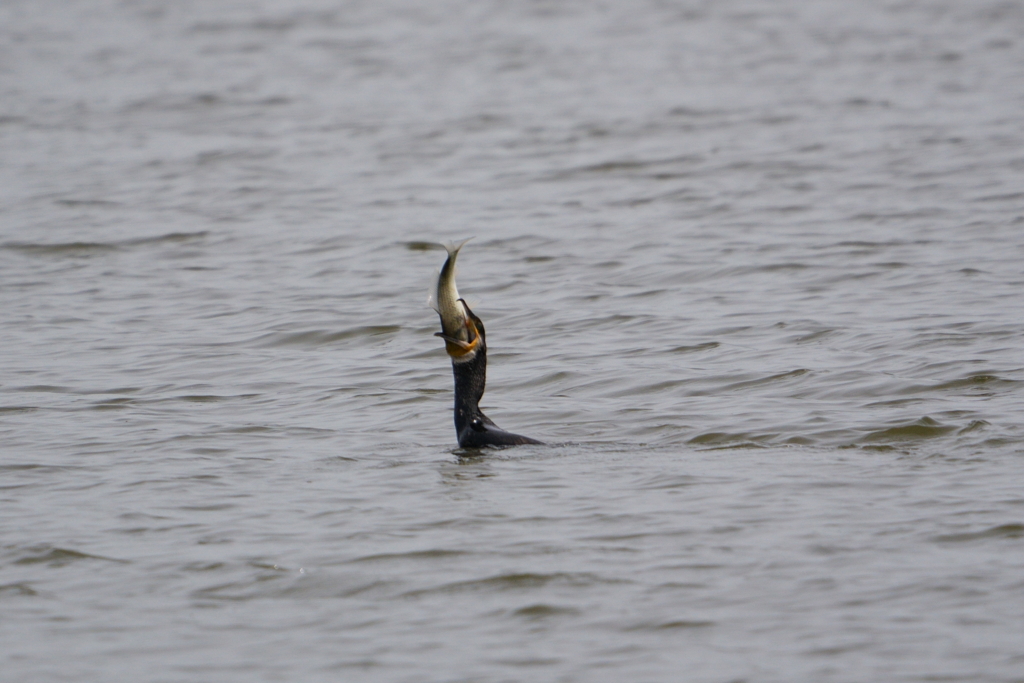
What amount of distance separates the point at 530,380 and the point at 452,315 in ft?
8.25

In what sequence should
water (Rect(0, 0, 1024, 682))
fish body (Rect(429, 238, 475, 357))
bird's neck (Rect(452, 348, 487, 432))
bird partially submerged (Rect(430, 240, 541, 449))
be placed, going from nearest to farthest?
water (Rect(0, 0, 1024, 682)) → fish body (Rect(429, 238, 475, 357)) → bird partially submerged (Rect(430, 240, 541, 449)) → bird's neck (Rect(452, 348, 487, 432))

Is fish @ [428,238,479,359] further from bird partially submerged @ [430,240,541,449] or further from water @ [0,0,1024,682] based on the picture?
water @ [0,0,1024,682]

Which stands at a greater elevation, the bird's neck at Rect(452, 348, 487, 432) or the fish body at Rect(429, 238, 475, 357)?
the fish body at Rect(429, 238, 475, 357)

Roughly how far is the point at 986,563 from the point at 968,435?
2.01 meters

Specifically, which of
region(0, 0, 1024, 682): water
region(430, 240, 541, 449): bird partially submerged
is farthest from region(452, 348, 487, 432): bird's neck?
region(0, 0, 1024, 682): water

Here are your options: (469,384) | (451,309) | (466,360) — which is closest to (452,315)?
(451,309)

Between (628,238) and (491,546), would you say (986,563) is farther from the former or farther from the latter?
(628,238)

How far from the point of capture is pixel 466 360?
7352 mm

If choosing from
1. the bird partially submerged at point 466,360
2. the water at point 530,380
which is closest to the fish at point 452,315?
the bird partially submerged at point 466,360

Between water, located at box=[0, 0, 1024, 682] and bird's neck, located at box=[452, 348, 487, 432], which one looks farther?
bird's neck, located at box=[452, 348, 487, 432]

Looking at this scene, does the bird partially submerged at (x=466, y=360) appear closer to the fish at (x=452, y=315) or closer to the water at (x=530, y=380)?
the fish at (x=452, y=315)

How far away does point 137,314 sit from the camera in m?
11.8

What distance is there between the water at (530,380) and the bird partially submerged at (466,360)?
5.4 inches

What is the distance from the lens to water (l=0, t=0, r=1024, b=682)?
17.7 ft
